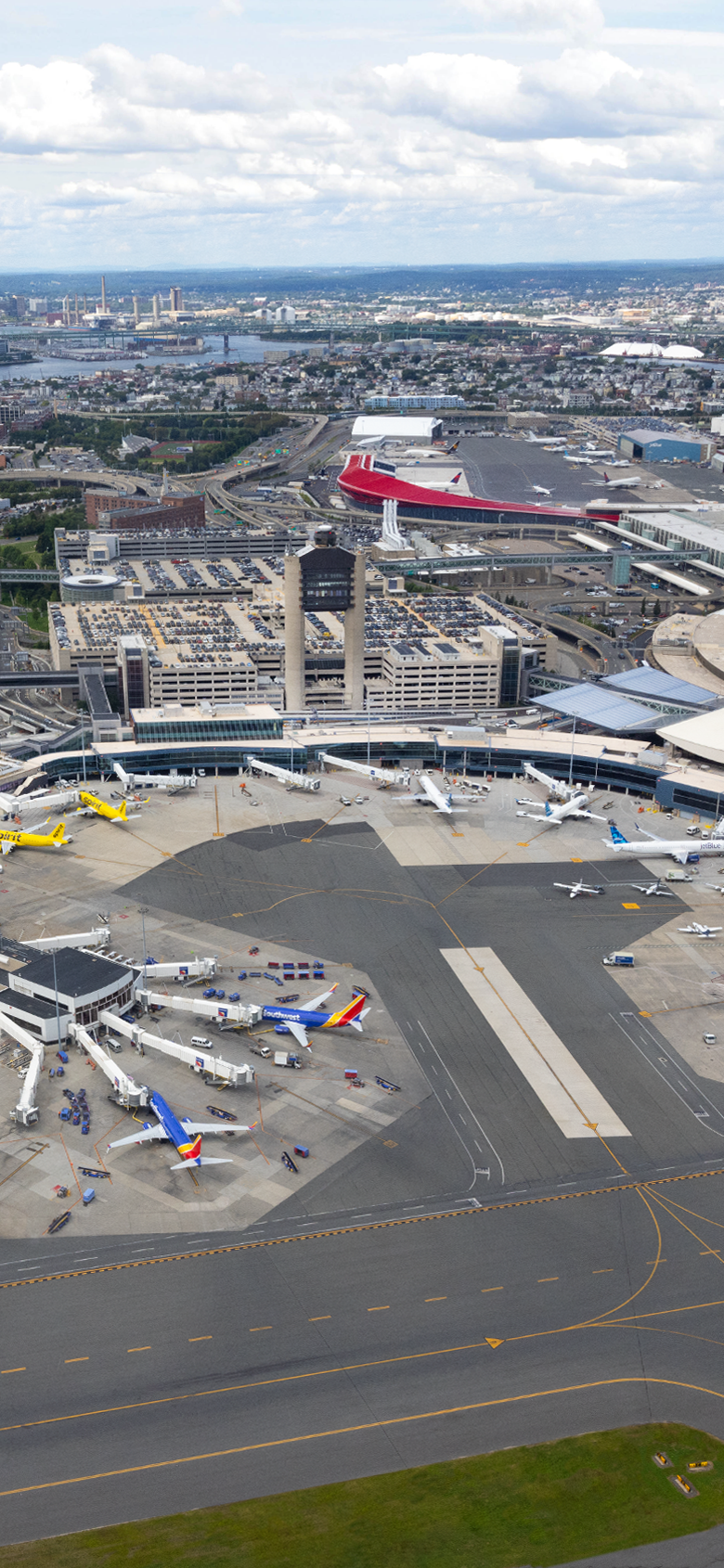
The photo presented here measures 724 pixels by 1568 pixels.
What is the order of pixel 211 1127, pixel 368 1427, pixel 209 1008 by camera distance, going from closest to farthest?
pixel 368 1427 < pixel 211 1127 < pixel 209 1008

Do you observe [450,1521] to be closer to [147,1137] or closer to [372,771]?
[147,1137]

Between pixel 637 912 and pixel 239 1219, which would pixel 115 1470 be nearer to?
pixel 239 1219

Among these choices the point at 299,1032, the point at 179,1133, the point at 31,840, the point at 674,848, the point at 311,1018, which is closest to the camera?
the point at 179,1133

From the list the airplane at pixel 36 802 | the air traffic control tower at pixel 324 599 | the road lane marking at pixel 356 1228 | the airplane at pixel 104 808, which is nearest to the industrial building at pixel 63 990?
the road lane marking at pixel 356 1228

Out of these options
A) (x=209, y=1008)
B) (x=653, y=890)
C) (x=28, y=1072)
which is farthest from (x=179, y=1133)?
(x=653, y=890)

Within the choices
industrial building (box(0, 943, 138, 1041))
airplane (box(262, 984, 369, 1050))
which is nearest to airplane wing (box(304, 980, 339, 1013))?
airplane (box(262, 984, 369, 1050))

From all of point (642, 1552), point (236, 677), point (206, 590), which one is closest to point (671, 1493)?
point (642, 1552)

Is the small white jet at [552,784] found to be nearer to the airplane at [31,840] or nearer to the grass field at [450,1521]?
the airplane at [31,840]
